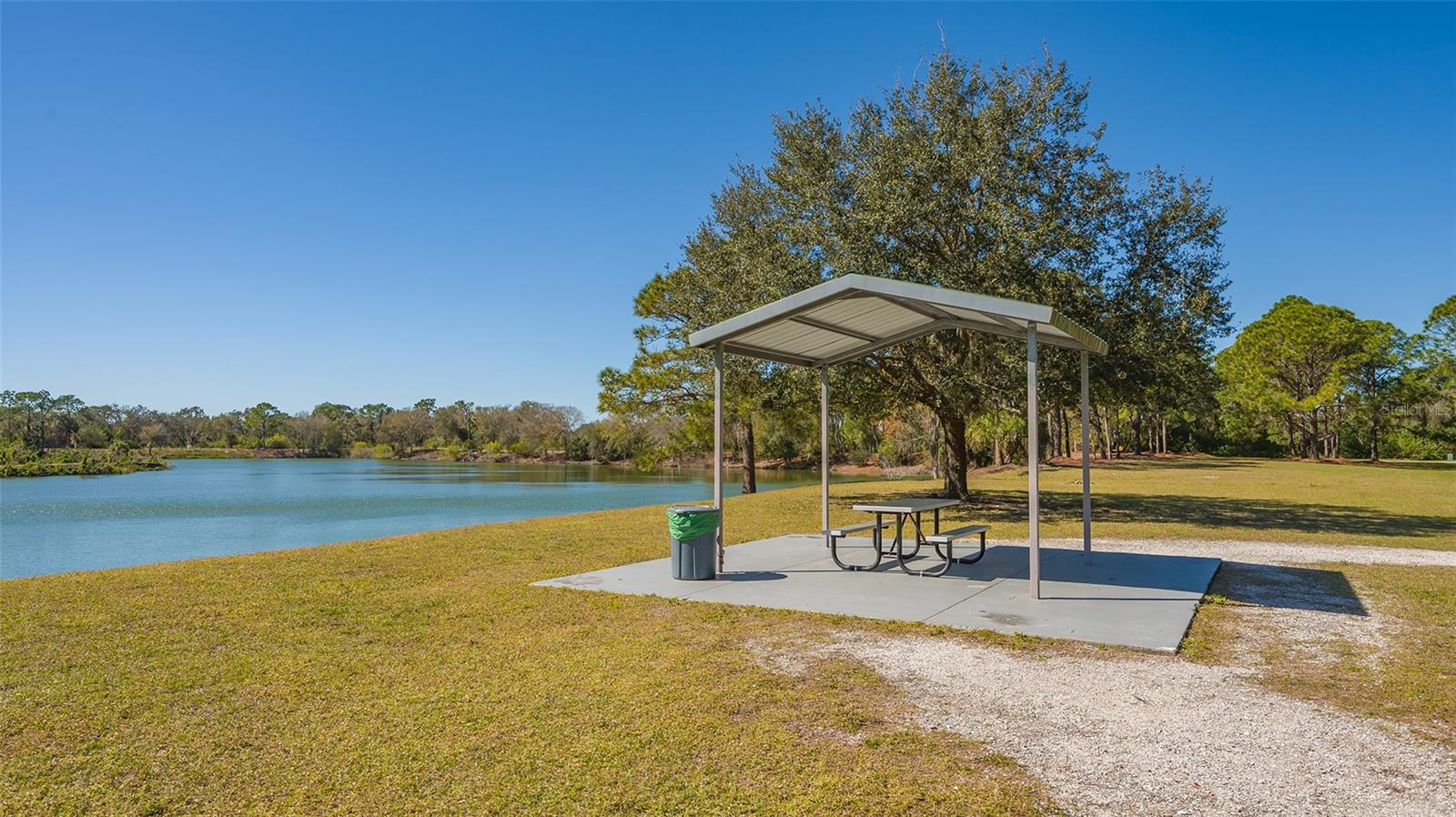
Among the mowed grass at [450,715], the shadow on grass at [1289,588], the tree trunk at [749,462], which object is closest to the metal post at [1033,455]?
Result: the mowed grass at [450,715]

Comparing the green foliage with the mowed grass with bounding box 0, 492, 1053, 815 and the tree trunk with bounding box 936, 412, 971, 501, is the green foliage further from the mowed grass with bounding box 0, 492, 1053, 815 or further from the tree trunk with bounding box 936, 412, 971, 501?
the mowed grass with bounding box 0, 492, 1053, 815

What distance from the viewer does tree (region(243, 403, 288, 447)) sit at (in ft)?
346

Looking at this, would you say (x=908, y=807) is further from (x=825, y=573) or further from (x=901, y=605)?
(x=825, y=573)

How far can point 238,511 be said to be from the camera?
26156 mm

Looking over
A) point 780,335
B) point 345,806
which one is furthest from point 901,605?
point 345,806

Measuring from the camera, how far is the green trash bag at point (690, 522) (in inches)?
350

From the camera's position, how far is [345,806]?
3.40 m

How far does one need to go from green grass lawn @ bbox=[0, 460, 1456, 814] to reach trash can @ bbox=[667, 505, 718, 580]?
3.61 ft

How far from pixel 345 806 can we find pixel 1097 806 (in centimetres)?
311

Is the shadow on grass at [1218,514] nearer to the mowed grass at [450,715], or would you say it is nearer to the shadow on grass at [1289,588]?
the shadow on grass at [1289,588]

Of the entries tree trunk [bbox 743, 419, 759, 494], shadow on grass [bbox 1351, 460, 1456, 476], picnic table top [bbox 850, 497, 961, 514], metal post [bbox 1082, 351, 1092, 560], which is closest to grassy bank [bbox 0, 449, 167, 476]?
tree trunk [bbox 743, 419, 759, 494]

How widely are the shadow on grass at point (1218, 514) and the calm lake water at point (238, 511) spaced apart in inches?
449

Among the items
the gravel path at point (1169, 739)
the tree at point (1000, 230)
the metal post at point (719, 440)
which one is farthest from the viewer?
the tree at point (1000, 230)

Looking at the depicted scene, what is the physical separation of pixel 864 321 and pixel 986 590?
3365 millimetres
